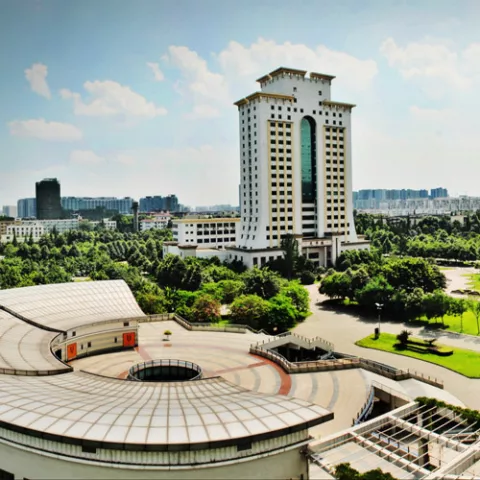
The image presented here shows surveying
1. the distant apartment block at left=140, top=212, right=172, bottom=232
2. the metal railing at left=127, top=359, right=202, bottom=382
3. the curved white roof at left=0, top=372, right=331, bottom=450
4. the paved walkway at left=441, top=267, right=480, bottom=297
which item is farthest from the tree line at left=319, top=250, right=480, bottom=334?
the distant apartment block at left=140, top=212, right=172, bottom=232

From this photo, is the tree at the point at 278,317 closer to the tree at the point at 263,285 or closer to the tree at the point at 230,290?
the tree at the point at 263,285

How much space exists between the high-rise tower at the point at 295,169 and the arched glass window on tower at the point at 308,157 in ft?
0.54

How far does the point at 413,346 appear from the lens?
125 feet

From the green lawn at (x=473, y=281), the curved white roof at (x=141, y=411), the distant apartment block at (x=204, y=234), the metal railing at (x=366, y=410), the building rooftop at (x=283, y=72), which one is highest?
the building rooftop at (x=283, y=72)

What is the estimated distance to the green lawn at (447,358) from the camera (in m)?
32.8

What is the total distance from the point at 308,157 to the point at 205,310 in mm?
44636

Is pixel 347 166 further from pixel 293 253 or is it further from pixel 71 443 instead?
pixel 71 443

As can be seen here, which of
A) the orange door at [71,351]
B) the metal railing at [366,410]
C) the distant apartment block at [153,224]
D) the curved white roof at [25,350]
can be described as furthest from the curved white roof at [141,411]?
the distant apartment block at [153,224]

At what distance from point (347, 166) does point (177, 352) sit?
58.9 m

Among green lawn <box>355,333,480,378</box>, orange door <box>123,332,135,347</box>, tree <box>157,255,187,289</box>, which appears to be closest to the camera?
green lawn <box>355,333,480,378</box>

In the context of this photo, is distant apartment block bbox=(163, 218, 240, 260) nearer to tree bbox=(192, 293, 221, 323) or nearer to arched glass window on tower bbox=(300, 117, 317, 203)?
arched glass window on tower bbox=(300, 117, 317, 203)

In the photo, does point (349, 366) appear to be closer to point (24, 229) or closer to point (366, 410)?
point (366, 410)

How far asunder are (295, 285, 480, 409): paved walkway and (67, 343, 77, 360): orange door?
20.0m

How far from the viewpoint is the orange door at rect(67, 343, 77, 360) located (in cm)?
3111
